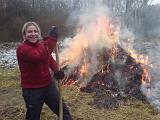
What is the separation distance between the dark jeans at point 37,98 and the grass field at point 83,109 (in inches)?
52.6

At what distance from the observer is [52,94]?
4.65m

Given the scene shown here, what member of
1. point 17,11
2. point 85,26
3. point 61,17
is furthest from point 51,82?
point 17,11

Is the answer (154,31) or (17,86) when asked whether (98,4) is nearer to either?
(17,86)

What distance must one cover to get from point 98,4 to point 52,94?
5899mm

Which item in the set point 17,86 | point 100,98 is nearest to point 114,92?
point 100,98

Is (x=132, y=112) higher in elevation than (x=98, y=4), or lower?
lower

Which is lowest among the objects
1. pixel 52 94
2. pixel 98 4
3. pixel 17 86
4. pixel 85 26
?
pixel 17 86

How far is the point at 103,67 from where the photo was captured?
26.7 feet

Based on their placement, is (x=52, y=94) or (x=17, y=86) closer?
(x=52, y=94)

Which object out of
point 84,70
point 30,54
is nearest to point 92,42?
point 84,70

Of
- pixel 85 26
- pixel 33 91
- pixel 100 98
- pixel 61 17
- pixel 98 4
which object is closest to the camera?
pixel 33 91

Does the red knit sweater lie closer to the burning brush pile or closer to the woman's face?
the woman's face

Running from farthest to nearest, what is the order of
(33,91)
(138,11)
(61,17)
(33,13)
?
(138,11) → (33,13) → (61,17) → (33,91)

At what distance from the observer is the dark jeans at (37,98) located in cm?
451
